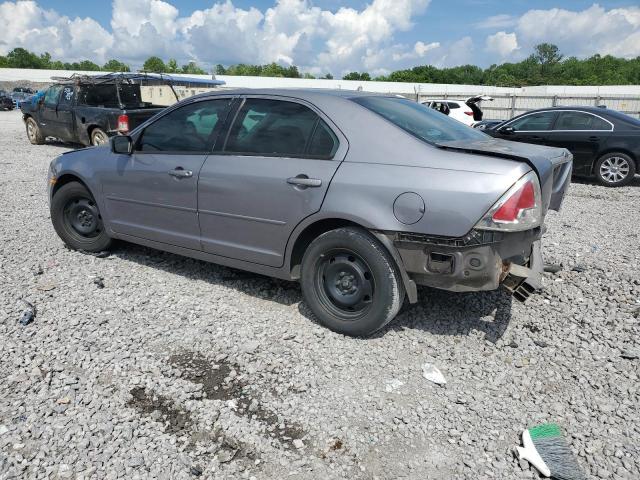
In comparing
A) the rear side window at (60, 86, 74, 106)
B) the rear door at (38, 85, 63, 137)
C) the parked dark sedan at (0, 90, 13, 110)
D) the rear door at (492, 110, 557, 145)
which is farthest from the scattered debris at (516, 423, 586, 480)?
the parked dark sedan at (0, 90, 13, 110)

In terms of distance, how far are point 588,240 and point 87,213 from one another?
577 centimetres

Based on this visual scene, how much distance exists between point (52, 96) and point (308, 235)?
43.8 feet

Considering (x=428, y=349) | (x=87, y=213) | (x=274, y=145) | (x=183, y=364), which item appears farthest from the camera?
(x=87, y=213)

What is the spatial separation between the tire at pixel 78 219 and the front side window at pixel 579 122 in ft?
29.9

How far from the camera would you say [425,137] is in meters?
3.52

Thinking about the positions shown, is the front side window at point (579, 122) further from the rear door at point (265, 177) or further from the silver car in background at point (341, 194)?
the rear door at point (265, 177)

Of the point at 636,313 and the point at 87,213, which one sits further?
the point at 87,213

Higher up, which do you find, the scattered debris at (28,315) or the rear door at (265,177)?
the rear door at (265,177)

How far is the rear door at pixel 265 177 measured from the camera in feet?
11.9

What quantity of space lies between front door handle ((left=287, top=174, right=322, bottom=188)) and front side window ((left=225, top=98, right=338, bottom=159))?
0.19 m

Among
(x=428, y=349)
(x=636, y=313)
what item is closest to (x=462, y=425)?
(x=428, y=349)

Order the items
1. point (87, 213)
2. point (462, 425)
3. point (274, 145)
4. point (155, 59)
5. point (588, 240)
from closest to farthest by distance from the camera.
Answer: point (462, 425) < point (274, 145) < point (87, 213) < point (588, 240) < point (155, 59)

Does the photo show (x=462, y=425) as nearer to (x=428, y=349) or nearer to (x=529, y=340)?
(x=428, y=349)

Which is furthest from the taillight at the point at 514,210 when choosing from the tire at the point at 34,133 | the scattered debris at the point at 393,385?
the tire at the point at 34,133
